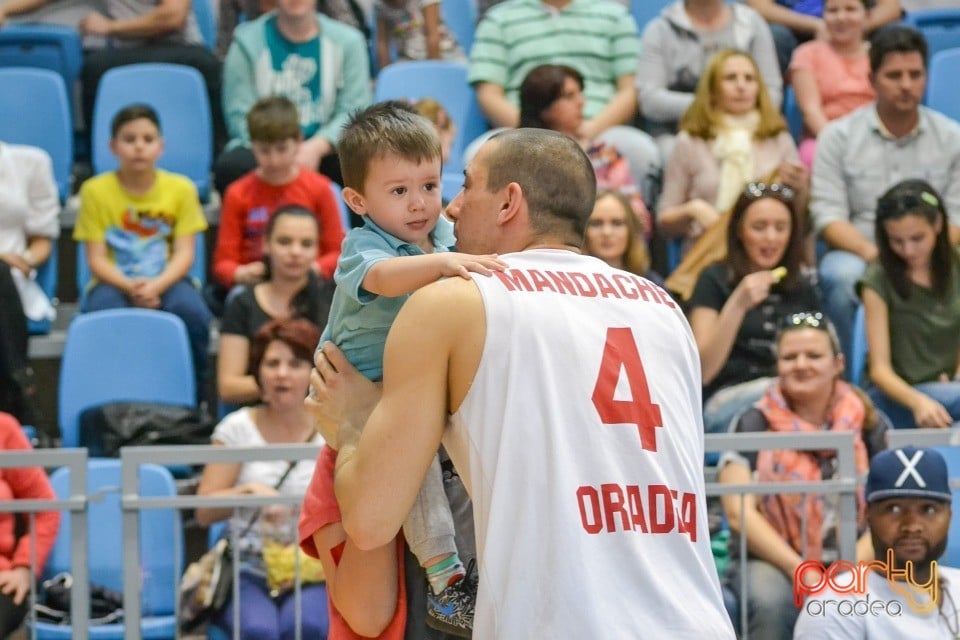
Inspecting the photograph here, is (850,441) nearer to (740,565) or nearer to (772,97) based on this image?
(740,565)

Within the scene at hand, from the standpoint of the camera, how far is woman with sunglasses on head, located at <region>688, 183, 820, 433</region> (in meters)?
6.25

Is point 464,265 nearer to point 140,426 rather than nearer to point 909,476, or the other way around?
point 909,476

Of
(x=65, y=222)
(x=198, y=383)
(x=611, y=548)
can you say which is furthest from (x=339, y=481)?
(x=65, y=222)

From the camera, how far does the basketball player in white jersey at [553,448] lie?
2.80 m

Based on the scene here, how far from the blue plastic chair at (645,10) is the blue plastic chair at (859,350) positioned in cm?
291

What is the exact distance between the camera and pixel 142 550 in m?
5.27

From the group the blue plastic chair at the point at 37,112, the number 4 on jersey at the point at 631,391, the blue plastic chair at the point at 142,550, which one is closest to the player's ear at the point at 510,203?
the number 4 on jersey at the point at 631,391

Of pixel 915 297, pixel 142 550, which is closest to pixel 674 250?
pixel 915 297

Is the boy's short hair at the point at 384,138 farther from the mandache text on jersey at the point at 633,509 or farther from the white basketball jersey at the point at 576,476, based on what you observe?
the mandache text on jersey at the point at 633,509

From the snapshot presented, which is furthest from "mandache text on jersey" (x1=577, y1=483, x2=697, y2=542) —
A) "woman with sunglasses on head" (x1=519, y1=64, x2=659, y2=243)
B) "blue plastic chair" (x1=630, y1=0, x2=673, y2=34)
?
"blue plastic chair" (x1=630, y1=0, x2=673, y2=34)

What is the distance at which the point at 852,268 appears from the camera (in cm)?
681

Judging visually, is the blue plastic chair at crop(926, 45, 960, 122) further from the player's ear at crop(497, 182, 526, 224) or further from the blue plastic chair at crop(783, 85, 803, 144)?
the player's ear at crop(497, 182, 526, 224)

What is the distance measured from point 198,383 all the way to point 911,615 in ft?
11.8

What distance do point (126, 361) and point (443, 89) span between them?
2.48 m
